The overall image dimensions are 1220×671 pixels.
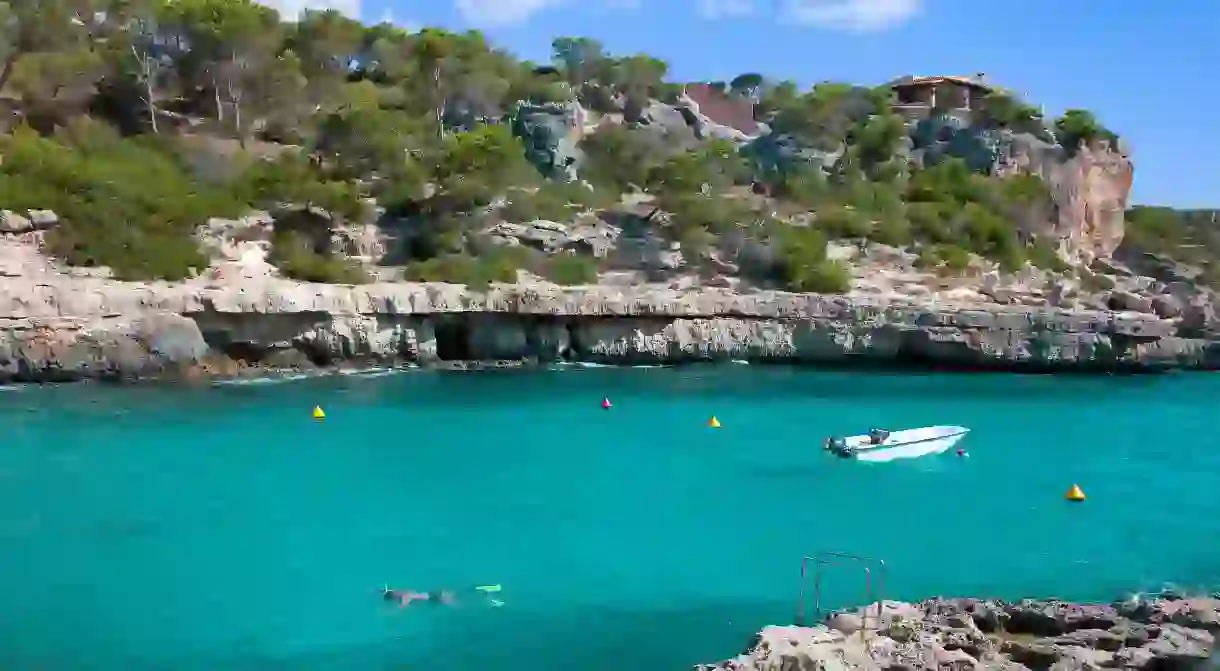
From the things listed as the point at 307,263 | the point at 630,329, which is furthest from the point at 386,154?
the point at 630,329

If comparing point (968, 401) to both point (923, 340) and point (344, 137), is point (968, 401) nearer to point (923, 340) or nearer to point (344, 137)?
point (923, 340)

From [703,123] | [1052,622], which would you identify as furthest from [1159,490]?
[703,123]

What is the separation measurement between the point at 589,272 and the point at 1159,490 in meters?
22.0

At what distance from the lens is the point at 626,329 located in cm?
3903

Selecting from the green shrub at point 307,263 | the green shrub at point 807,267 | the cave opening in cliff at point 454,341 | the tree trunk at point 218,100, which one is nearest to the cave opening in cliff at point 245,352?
the green shrub at point 307,263

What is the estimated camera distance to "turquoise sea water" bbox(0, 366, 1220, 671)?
1464 centimetres

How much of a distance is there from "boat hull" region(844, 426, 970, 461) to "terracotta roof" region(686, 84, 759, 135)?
1535 inches

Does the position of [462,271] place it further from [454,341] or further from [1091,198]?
[1091,198]

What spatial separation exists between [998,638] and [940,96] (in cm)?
5333

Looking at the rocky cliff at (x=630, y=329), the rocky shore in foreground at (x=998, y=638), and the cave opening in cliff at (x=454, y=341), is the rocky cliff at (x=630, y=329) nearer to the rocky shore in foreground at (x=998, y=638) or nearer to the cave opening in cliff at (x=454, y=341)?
the cave opening in cliff at (x=454, y=341)

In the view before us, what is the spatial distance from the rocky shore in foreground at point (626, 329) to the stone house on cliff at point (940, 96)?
21.3 m

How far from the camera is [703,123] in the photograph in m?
61.4

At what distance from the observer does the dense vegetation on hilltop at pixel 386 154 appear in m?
38.6

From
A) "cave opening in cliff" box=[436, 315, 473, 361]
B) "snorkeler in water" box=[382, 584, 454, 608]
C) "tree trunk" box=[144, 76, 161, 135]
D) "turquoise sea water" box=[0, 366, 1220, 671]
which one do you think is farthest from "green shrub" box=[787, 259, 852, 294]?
"snorkeler in water" box=[382, 584, 454, 608]
